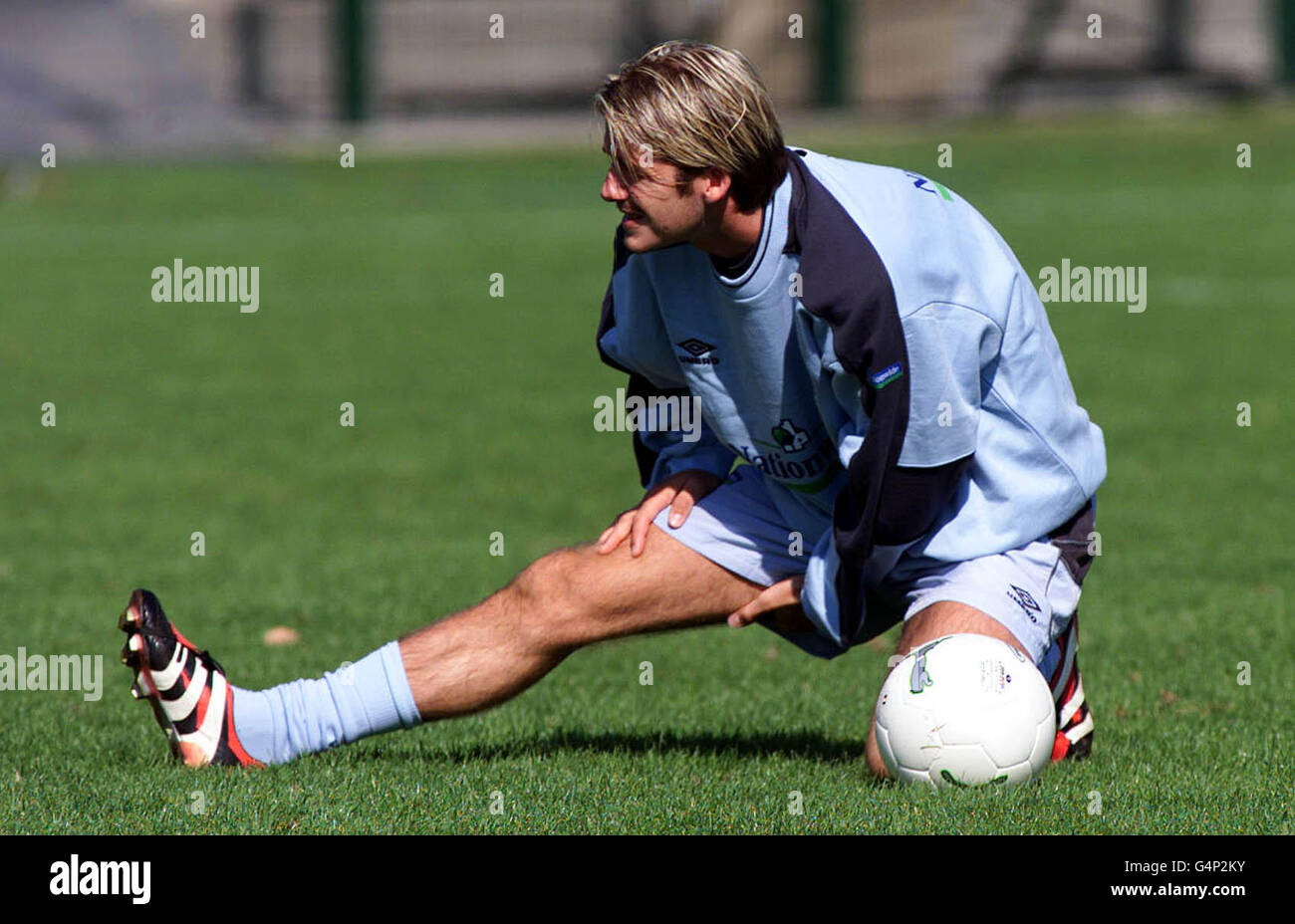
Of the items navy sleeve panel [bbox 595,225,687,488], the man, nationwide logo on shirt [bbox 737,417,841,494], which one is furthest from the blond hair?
nationwide logo on shirt [bbox 737,417,841,494]

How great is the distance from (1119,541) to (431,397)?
17.6 ft

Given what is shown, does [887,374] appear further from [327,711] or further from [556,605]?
[327,711]

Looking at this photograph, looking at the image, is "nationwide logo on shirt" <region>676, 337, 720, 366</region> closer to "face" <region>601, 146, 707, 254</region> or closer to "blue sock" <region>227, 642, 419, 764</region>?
"face" <region>601, 146, 707, 254</region>

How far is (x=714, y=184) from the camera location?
13.8ft

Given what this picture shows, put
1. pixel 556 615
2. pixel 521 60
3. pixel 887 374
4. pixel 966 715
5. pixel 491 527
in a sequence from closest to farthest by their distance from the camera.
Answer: pixel 887 374
pixel 966 715
pixel 556 615
pixel 491 527
pixel 521 60

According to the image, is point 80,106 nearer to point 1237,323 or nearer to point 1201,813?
point 1237,323

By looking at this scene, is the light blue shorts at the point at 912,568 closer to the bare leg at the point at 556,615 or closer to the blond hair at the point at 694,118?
the bare leg at the point at 556,615

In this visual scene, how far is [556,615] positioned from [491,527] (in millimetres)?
4045

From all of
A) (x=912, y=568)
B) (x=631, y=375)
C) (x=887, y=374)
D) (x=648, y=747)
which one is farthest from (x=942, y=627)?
(x=631, y=375)

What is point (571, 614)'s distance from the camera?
15.3ft

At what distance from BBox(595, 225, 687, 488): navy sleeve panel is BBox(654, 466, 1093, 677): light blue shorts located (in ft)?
0.90

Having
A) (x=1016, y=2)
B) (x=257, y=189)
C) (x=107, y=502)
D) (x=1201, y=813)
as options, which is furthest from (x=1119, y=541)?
(x=1016, y=2)

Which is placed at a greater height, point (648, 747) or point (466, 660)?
point (466, 660)

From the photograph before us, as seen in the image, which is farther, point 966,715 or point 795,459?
point 795,459
